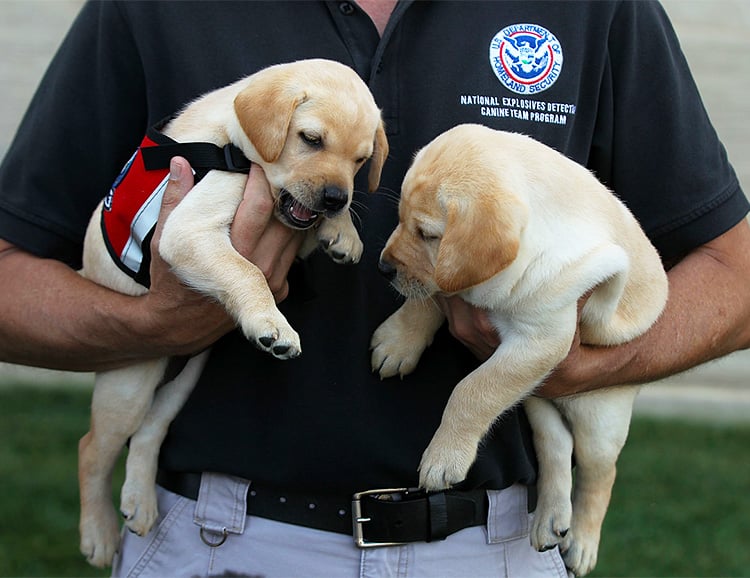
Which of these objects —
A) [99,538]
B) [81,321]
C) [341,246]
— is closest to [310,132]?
[341,246]

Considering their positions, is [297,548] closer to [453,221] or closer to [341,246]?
[341,246]

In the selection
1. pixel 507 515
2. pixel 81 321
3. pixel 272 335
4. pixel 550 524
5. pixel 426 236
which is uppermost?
pixel 426 236

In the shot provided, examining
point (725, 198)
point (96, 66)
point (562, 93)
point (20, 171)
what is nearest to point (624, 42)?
point (562, 93)

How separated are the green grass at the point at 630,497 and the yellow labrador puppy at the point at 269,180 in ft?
12.8

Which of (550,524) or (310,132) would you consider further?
(550,524)

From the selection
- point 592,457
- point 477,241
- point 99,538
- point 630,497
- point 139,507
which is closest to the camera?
point 477,241

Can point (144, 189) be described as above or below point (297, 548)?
above

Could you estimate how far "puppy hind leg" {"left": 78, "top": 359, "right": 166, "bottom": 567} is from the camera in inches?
137

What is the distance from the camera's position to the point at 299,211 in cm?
322

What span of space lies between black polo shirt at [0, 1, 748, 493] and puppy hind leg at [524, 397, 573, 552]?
7 centimetres

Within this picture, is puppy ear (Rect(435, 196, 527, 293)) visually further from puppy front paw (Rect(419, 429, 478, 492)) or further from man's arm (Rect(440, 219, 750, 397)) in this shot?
puppy front paw (Rect(419, 429, 478, 492))

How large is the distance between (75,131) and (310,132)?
84cm

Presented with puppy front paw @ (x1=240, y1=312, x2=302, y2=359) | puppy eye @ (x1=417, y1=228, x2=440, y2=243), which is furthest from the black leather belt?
puppy eye @ (x1=417, y1=228, x2=440, y2=243)

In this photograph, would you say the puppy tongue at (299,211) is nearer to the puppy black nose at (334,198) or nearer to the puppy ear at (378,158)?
the puppy black nose at (334,198)
